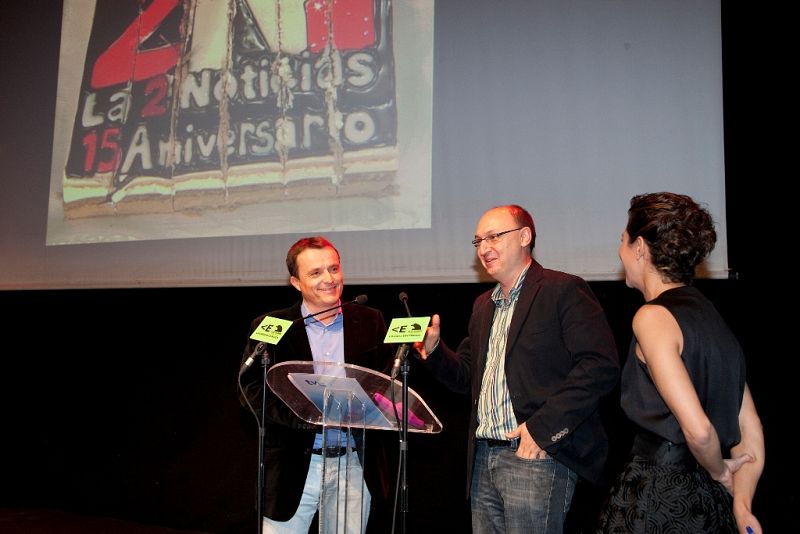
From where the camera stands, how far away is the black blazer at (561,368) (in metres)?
2.31

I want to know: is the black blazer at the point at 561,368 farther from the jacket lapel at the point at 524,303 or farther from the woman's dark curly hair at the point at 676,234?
the woman's dark curly hair at the point at 676,234

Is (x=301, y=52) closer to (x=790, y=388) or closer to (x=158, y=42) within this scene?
(x=158, y=42)

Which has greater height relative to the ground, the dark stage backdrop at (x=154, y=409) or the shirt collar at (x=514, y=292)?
the shirt collar at (x=514, y=292)

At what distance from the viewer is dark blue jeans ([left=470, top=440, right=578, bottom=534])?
2.34m

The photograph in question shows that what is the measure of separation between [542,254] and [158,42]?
2750 millimetres

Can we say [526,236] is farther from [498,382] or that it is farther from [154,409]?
[154,409]

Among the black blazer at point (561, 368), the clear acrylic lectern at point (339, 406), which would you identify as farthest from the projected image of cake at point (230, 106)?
the clear acrylic lectern at point (339, 406)

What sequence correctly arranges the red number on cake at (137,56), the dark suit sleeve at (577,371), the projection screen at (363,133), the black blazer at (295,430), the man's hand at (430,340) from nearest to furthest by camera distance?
the dark suit sleeve at (577,371) < the man's hand at (430,340) < the black blazer at (295,430) < the projection screen at (363,133) < the red number on cake at (137,56)

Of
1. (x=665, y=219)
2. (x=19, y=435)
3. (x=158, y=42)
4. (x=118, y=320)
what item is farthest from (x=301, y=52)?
(x=19, y=435)

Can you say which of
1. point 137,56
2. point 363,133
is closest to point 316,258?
point 363,133

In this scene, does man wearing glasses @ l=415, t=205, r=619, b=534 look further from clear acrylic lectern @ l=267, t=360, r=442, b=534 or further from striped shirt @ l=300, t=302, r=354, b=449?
striped shirt @ l=300, t=302, r=354, b=449

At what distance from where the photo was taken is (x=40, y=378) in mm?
5246

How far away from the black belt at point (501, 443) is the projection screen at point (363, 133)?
1.20 m

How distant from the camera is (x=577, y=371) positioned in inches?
92.8
